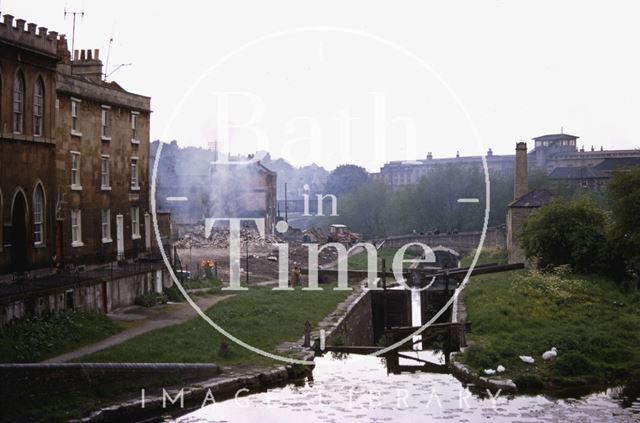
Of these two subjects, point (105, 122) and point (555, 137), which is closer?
point (105, 122)

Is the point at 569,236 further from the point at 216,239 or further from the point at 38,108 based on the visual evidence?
the point at 216,239

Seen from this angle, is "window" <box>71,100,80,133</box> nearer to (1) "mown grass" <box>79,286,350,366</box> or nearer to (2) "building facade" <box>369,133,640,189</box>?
(1) "mown grass" <box>79,286,350,366</box>

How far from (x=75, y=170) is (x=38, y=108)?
381cm

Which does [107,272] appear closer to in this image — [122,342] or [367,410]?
[122,342]

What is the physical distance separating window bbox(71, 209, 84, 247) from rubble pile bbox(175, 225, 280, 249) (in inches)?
1309

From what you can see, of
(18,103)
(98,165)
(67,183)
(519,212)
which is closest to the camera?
(18,103)

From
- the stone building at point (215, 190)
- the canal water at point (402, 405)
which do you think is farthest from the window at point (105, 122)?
the stone building at point (215, 190)

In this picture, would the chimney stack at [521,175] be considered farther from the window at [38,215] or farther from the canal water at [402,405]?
the window at [38,215]

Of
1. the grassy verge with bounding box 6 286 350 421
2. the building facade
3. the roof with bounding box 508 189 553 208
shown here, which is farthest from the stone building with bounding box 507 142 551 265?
the building facade

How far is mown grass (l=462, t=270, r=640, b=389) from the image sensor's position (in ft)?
78.5

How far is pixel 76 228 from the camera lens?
31859mm

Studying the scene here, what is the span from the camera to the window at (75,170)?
103 feet

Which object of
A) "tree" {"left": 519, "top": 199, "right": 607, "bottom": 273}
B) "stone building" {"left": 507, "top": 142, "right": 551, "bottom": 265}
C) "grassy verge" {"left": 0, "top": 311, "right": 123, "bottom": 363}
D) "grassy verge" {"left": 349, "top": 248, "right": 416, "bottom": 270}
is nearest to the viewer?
"grassy verge" {"left": 0, "top": 311, "right": 123, "bottom": 363}

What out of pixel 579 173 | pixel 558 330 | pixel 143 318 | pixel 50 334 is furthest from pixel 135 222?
pixel 579 173
